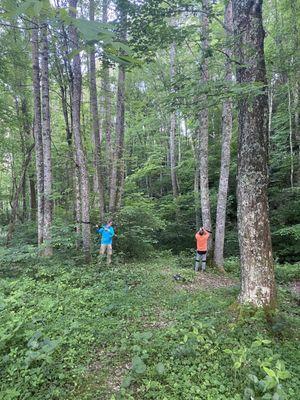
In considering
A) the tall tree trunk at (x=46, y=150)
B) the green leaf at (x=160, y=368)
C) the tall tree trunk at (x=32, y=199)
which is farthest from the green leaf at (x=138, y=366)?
the tall tree trunk at (x=32, y=199)

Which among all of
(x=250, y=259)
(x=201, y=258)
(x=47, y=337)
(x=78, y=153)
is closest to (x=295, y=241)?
(x=201, y=258)

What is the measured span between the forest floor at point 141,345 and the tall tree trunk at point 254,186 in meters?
0.45

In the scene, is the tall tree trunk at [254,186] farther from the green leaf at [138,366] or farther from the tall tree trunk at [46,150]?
the tall tree trunk at [46,150]

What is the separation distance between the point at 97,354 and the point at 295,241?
946 centimetres

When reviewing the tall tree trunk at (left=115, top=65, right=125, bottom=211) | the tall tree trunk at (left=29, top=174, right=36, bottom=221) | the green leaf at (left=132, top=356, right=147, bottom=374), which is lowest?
the green leaf at (left=132, top=356, right=147, bottom=374)

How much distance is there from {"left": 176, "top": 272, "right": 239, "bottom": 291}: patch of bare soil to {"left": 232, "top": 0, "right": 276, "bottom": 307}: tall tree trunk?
8.20 feet

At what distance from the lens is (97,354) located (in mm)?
3951

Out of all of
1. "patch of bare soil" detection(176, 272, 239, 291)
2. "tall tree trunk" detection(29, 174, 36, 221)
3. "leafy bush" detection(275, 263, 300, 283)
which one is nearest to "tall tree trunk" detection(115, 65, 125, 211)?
"patch of bare soil" detection(176, 272, 239, 291)

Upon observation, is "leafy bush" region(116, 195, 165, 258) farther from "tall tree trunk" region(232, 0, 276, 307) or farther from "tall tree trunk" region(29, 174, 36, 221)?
"tall tree trunk" region(29, 174, 36, 221)

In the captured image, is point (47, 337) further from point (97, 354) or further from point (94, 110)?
point (94, 110)

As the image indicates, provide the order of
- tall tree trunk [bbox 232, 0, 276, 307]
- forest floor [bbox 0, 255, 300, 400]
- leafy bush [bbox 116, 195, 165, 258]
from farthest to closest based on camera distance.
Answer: leafy bush [bbox 116, 195, 165, 258]
tall tree trunk [bbox 232, 0, 276, 307]
forest floor [bbox 0, 255, 300, 400]

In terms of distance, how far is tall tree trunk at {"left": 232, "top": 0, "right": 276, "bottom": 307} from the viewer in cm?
451

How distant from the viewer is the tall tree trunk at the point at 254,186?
4512 millimetres

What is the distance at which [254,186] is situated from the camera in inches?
181
